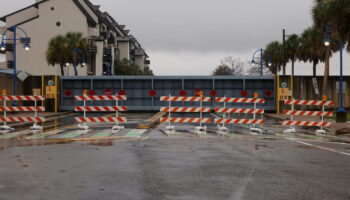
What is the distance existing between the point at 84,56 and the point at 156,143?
47.8m

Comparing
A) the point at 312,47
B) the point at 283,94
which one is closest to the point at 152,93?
the point at 283,94

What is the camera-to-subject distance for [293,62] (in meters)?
57.5

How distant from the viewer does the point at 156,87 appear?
36.3 m

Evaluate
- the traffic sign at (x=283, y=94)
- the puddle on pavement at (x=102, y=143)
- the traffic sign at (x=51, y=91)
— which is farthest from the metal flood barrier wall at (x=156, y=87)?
the puddle on pavement at (x=102, y=143)

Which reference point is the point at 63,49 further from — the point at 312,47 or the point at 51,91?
the point at 312,47

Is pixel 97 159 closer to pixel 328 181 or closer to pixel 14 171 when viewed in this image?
pixel 14 171

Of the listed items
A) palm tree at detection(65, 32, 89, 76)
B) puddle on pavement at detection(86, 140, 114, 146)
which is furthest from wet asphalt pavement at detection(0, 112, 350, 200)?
palm tree at detection(65, 32, 89, 76)

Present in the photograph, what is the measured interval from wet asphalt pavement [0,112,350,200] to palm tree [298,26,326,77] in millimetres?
34428

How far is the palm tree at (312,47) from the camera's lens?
1754 inches

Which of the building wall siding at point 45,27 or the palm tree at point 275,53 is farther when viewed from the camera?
the building wall siding at point 45,27

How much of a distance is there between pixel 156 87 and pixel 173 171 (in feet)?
93.9

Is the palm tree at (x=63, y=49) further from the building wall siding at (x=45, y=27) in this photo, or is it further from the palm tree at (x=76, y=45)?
the building wall siding at (x=45, y=27)

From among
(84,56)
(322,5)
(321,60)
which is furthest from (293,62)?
(84,56)

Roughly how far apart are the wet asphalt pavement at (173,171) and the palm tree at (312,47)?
113 feet
